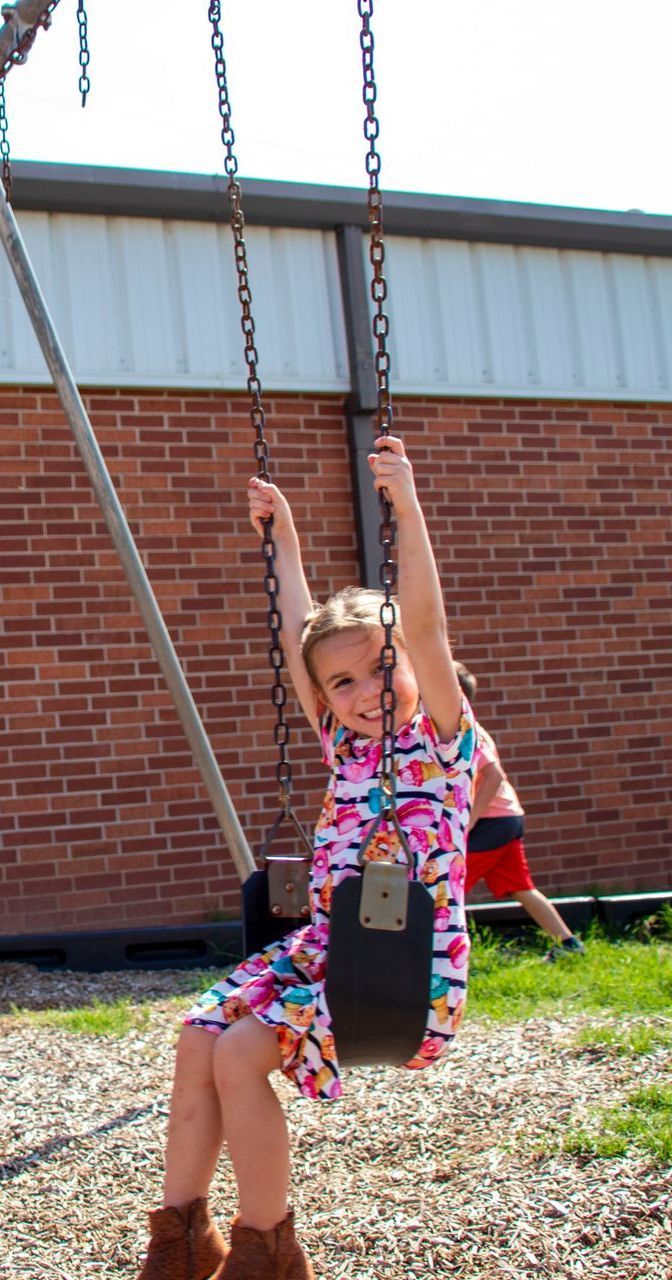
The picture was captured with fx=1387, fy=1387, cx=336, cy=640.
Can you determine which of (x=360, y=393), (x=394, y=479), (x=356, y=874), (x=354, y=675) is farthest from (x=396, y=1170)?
(x=360, y=393)

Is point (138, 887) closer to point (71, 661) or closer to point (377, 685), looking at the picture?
point (71, 661)

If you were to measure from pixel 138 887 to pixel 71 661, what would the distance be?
1.20m

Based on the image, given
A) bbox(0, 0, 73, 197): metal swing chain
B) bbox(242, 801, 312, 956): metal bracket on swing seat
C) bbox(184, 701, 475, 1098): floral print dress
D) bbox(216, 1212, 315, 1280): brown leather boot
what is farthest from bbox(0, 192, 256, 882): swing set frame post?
bbox(216, 1212, 315, 1280): brown leather boot

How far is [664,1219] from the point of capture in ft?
10.1

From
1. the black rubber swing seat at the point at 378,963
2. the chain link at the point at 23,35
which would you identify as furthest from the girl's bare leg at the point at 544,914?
the chain link at the point at 23,35

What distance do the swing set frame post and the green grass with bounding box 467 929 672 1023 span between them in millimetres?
1072

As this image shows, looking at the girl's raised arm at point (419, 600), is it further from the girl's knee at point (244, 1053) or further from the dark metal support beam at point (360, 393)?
the dark metal support beam at point (360, 393)

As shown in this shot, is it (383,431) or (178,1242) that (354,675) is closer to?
(383,431)

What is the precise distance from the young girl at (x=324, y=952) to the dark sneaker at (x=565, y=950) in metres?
3.10

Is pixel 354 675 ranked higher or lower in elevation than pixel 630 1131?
higher

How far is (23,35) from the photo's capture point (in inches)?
176

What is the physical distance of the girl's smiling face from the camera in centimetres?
280

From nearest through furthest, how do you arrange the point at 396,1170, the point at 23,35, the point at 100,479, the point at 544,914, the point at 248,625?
the point at 396,1170 → the point at 23,35 → the point at 100,479 → the point at 544,914 → the point at 248,625

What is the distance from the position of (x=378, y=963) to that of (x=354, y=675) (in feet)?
2.00
